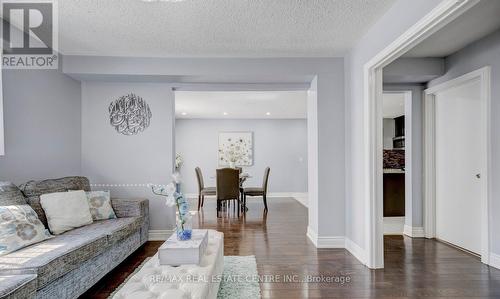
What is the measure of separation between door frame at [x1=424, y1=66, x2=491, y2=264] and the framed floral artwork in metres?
4.86

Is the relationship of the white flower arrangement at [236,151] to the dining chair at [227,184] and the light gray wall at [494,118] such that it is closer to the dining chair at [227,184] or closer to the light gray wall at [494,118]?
the dining chair at [227,184]

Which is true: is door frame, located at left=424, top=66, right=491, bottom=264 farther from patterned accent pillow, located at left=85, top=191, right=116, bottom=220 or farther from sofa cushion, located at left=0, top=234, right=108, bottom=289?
patterned accent pillow, located at left=85, top=191, right=116, bottom=220

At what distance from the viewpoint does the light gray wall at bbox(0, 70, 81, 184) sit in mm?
2678

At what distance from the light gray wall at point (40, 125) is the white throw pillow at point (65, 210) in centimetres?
51

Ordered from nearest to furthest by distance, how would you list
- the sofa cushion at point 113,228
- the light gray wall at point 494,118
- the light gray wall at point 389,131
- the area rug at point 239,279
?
the area rug at point 239,279
the sofa cushion at point 113,228
the light gray wall at point 494,118
the light gray wall at point 389,131

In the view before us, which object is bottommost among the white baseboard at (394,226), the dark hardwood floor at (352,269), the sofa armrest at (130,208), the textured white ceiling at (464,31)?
the white baseboard at (394,226)

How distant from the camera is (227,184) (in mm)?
5613

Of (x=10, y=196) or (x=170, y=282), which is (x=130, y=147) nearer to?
(x=10, y=196)

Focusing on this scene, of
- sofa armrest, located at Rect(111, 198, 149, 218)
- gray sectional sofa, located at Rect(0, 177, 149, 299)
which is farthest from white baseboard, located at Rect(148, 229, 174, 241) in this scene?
sofa armrest, located at Rect(111, 198, 149, 218)

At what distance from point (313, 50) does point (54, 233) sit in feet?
10.9

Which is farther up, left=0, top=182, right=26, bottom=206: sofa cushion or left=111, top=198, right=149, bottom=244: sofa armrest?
left=0, top=182, right=26, bottom=206: sofa cushion

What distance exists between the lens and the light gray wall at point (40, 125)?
105 inches

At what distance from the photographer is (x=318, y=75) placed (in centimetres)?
348

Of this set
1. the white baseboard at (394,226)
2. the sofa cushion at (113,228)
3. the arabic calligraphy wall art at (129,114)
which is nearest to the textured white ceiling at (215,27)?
the arabic calligraphy wall art at (129,114)
